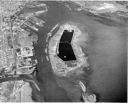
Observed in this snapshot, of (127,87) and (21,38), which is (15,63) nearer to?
(21,38)

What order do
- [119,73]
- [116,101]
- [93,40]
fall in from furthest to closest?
1. [93,40]
2. [119,73]
3. [116,101]

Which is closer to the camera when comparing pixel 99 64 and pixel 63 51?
pixel 99 64

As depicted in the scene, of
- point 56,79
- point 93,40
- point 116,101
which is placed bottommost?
point 116,101

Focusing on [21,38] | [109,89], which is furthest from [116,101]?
[21,38]

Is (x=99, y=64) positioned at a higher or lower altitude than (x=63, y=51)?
lower

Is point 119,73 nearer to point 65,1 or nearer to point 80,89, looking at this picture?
point 80,89

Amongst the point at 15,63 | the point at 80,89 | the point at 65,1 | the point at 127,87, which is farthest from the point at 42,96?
the point at 65,1

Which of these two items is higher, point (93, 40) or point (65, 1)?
point (65, 1)

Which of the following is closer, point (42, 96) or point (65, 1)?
point (42, 96)

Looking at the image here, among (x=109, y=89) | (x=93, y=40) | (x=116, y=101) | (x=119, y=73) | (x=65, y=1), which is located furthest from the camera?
(x=65, y=1)
